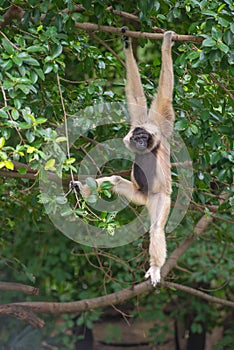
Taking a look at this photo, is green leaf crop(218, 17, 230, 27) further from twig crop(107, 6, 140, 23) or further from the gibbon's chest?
the gibbon's chest

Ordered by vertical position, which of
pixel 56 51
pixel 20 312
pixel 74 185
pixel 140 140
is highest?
pixel 56 51

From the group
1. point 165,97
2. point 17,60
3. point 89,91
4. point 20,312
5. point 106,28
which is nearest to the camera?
point 17,60

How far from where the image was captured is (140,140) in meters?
5.39

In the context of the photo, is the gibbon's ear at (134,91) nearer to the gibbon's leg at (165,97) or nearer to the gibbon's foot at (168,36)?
the gibbon's leg at (165,97)

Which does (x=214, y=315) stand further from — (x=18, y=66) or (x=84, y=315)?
(x=18, y=66)

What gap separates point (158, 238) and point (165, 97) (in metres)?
1.23

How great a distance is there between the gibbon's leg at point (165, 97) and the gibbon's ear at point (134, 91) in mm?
129

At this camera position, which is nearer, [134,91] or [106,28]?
[106,28]

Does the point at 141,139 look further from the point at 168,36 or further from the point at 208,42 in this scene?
the point at 208,42

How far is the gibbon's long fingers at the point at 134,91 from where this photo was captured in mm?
5699

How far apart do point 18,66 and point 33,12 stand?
102 cm

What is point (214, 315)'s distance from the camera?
422 inches

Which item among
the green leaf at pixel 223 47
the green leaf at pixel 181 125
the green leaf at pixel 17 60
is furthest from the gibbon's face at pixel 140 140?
the green leaf at pixel 17 60

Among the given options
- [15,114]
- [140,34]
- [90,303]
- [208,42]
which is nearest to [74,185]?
[15,114]
